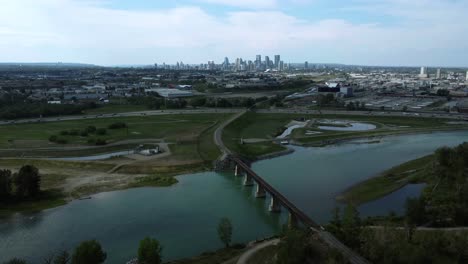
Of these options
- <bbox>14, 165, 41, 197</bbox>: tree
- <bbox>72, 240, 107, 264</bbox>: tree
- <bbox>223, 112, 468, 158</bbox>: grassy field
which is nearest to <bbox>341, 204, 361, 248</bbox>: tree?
<bbox>72, 240, 107, 264</bbox>: tree

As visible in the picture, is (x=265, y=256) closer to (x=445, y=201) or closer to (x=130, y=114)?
(x=445, y=201)

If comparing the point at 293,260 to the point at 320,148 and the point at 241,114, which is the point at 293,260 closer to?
the point at 320,148

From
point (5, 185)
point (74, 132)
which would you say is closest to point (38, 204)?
point (5, 185)

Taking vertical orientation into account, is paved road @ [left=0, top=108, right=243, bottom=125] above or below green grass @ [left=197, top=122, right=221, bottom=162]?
above

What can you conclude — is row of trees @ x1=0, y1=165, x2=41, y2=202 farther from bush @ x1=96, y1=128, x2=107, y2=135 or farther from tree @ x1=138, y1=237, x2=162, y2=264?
bush @ x1=96, y1=128, x2=107, y2=135

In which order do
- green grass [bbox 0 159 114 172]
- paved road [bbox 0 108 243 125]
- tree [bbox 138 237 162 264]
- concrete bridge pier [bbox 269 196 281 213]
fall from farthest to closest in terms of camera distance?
paved road [bbox 0 108 243 125]
green grass [bbox 0 159 114 172]
concrete bridge pier [bbox 269 196 281 213]
tree [bbox 138 237 162 264]
